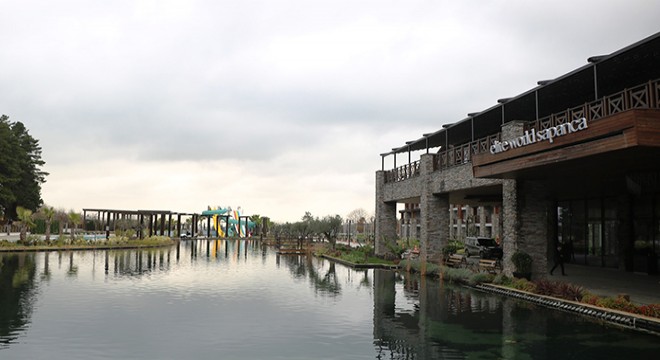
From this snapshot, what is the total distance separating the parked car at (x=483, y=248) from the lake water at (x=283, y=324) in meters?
12.6

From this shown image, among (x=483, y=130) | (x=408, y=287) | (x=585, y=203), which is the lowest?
(x=408, y=287)

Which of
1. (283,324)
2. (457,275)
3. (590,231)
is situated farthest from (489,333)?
(590,231)

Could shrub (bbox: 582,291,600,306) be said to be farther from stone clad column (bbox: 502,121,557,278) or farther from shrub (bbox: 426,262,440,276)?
shrub (bbox: 426,262,440,276)

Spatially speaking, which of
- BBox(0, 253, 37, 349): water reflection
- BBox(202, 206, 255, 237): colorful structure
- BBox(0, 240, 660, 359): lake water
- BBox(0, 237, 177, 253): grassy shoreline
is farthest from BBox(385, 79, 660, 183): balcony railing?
BBox(202, 206, 255, 237): colorful structure

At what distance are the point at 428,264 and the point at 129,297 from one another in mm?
16312

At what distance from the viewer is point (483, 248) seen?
115 feet

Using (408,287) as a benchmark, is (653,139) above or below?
above

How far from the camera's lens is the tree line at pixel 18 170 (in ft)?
178

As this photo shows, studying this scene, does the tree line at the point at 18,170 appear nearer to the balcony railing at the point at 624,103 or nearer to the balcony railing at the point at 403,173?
the balcony railing at the point at 403,173

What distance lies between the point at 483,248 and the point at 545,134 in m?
20.0

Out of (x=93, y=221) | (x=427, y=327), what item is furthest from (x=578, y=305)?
(x=93, y=221)

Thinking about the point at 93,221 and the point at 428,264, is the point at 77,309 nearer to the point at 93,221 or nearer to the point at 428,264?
the point at 428,264

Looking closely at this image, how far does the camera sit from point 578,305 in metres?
16.3

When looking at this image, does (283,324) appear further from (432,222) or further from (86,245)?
(86,245)
